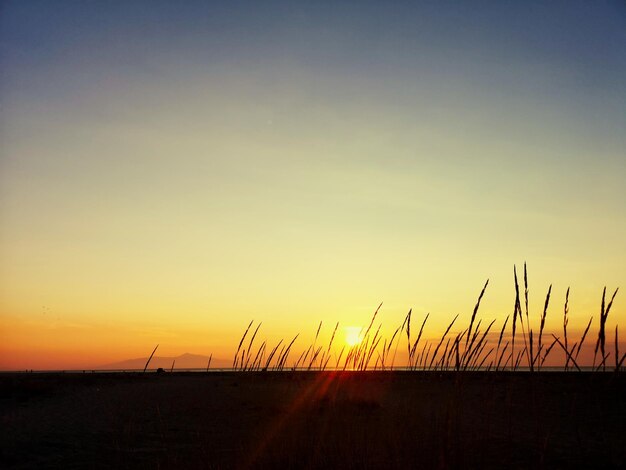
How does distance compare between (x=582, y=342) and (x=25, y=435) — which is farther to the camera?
(x=25, y=435)

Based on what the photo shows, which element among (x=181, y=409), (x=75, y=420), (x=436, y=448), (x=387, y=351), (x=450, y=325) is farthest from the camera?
(x=181, y=409)

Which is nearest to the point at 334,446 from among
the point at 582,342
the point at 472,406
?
the point at 582,342

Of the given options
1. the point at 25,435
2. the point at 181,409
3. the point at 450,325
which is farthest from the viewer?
the point at 181,409

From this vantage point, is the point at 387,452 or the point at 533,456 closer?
the point at 387,452

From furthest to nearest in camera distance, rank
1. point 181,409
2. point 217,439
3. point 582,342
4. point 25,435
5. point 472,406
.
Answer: point 472,406, point 181,409, point 25,435, point 217,439, point 582,342

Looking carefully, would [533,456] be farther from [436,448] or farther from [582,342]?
[582,342]

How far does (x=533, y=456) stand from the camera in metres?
6.70

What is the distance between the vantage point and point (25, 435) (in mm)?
9367

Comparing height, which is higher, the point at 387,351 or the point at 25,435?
the point at 387,351

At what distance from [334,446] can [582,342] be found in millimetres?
3107

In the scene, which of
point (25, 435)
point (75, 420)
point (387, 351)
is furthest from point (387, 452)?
point (75, 420)

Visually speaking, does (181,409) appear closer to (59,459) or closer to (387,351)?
(59,459)

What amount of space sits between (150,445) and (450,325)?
17.1 feet

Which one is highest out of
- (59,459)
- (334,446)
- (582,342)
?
(582,342)
